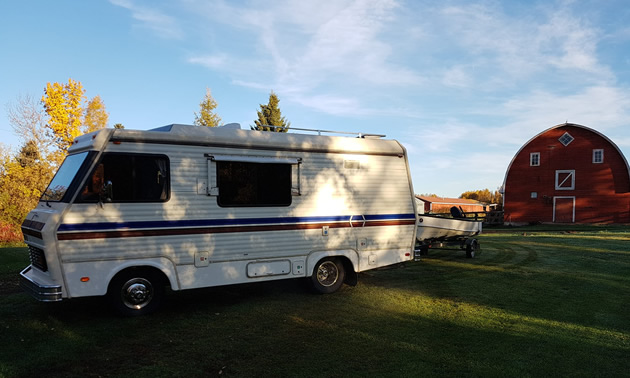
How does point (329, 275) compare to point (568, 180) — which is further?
point (568, 180)

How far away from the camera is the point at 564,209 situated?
34.2m

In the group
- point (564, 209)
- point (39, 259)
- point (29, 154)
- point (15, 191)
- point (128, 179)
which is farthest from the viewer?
point (564, 209)

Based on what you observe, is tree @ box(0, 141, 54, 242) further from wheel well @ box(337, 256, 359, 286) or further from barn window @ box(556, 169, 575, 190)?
barn window @ box(556, 169, 575, 190)

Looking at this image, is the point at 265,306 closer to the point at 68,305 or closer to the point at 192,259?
the point at 192,259

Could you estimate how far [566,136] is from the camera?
3422cm

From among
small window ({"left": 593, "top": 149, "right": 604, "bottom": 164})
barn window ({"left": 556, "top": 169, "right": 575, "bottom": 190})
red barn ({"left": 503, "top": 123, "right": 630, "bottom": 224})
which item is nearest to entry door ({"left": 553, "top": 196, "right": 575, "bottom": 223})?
red barn ({"left": 503, "top": 123, "right": 630, "bottom": 224})

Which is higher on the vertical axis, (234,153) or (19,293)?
(234,153)

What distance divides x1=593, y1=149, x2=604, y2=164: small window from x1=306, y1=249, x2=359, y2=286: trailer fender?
3266cm

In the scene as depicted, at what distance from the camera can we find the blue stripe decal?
255 inches

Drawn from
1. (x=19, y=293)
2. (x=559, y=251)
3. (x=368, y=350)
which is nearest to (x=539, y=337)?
(x=368, y=350)

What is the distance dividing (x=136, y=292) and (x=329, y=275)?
149 inches

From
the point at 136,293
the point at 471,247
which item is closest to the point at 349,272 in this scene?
the point at 136,293

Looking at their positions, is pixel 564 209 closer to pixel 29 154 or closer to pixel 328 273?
pixel 328 273

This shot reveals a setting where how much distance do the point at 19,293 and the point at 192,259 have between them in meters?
4.09
